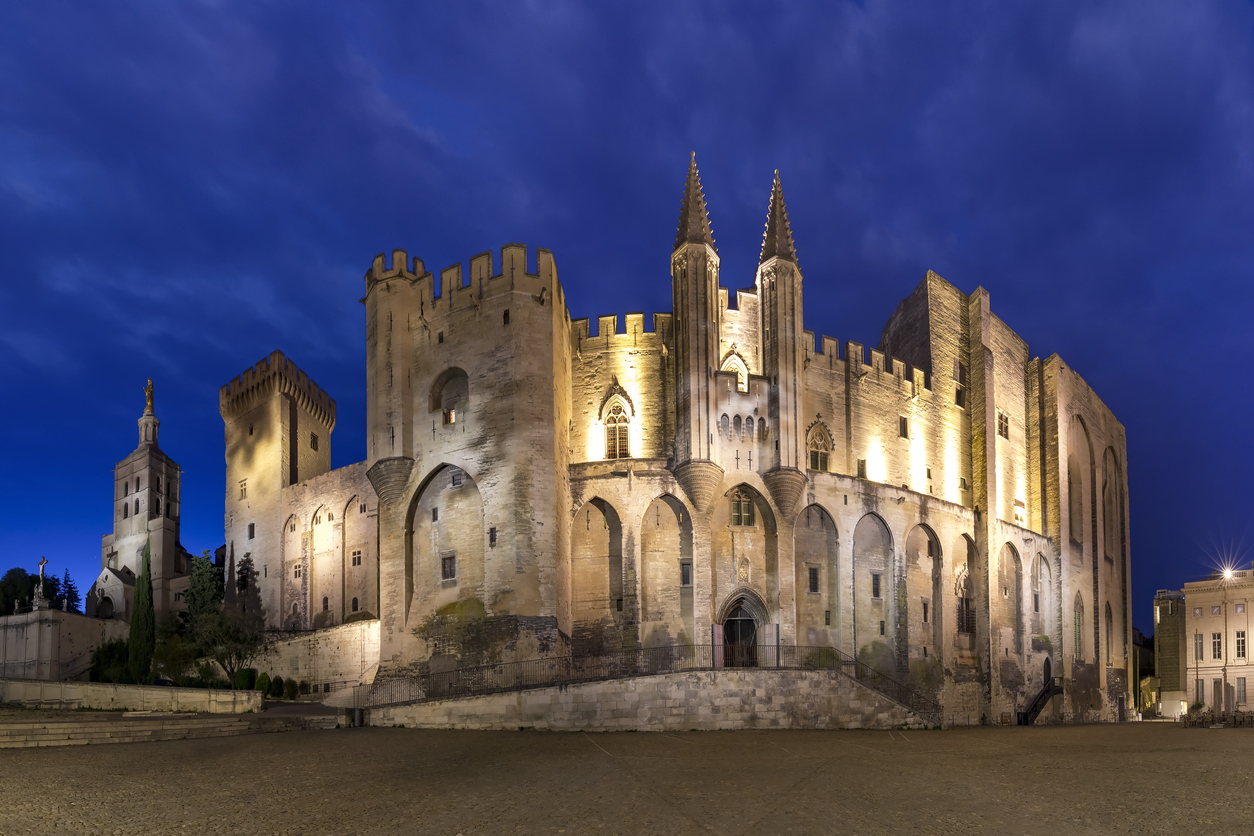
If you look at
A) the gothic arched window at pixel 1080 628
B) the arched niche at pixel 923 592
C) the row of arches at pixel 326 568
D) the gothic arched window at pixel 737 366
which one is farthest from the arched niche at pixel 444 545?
the gothic arched window at pixel 1080 628

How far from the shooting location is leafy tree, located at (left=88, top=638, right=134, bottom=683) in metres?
41.5

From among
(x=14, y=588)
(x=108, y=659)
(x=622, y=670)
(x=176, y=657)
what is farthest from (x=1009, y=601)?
(x=14, y=588)

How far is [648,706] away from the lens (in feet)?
84.5

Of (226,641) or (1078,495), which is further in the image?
(1078,495)

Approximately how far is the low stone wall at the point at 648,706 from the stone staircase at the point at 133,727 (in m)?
2.70

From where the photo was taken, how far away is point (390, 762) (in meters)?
17.6

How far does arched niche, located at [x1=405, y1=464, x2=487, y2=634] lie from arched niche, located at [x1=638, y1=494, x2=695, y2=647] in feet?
19.1

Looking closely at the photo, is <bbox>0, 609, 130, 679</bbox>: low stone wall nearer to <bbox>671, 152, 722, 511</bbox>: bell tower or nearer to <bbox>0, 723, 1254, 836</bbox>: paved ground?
<bbox>0, 723, 1254, 836</bbox>: paved ground

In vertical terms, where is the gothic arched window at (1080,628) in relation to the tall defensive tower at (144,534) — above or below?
below

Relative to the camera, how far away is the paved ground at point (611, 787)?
11734 millimetres

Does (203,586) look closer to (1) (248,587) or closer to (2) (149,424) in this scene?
(1) (248,587)

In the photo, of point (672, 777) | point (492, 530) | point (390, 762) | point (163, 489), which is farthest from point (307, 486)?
point (672, 777)

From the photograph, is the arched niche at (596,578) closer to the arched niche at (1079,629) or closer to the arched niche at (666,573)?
the arched niche at (666,573)

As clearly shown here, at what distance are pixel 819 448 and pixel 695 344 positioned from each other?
778cm
